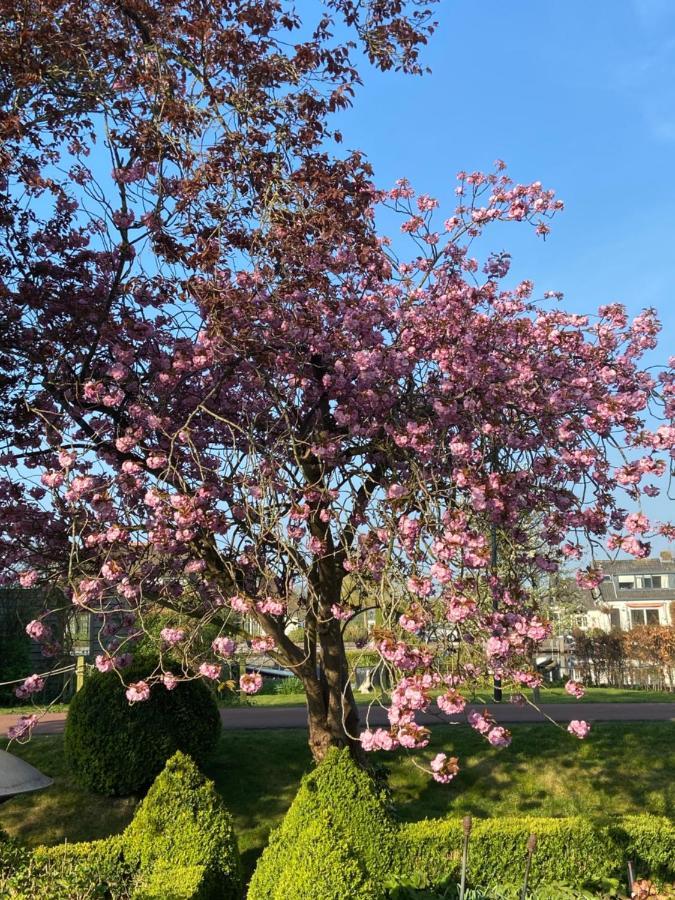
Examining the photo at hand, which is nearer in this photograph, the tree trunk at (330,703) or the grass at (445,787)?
the tree trunk at (330,703)

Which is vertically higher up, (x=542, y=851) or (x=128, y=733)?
(x=128, y=733)

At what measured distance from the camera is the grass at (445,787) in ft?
29.5

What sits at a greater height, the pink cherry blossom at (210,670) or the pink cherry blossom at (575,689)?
the pink cherry blossom at (210,670)

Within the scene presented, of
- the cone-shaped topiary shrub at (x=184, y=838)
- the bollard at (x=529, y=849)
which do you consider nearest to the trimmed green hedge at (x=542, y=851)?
the cone-shaped topiary shrub at (x=184, y=838)

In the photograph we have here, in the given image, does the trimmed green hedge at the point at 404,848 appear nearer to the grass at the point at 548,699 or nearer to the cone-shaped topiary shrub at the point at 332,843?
the cone-shaped topiary shrub at the point at 332,843

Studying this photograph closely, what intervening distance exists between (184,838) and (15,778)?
1496mm

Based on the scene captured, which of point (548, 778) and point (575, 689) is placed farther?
point (548, 778)

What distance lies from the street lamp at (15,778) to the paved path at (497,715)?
7826mm

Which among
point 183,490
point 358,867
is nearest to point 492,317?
point 183,490

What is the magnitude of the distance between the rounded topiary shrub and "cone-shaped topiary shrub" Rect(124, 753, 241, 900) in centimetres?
294

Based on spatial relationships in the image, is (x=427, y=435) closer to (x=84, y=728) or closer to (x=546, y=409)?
(x=546, y=409)

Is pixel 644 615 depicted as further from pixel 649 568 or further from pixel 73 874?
pixel 73 874

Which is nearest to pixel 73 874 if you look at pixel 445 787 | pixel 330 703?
pixel 330 703

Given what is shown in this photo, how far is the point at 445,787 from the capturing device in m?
9.64
